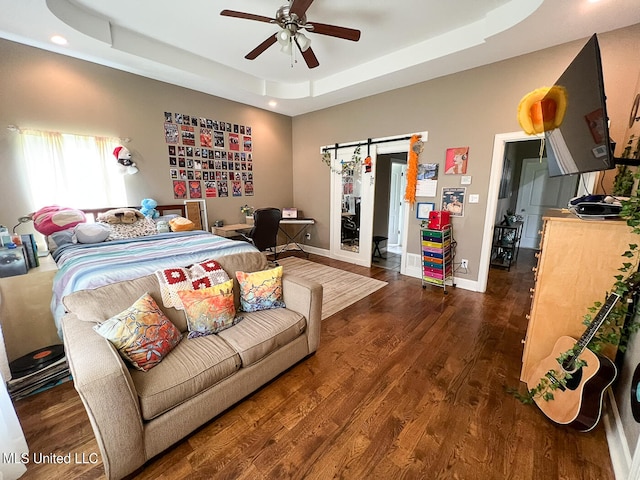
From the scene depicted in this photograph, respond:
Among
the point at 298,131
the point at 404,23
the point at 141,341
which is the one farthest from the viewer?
the point at 298,131

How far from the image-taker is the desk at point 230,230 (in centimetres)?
426

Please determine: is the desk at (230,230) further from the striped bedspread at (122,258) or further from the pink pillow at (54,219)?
the pink pillow at (54,219)

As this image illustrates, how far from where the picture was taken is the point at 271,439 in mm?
1454

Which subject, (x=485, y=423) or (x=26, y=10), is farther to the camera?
(x=26, y=10)

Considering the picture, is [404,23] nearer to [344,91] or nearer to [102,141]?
[344,91]

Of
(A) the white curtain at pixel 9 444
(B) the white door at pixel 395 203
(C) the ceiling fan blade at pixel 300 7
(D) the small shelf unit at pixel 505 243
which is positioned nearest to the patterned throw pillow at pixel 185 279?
(A) the white curtain at pixel 9 444

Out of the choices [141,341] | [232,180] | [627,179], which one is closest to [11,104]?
[232,180]

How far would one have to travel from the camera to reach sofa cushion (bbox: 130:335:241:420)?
4.11ft

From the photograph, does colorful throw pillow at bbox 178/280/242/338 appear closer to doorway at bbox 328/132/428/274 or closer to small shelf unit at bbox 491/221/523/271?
doorway at bbox 328/132/428/274

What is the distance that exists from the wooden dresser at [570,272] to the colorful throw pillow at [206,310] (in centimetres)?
211

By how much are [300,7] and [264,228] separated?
9.29 ft

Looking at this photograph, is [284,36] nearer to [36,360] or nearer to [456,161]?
[456,161]

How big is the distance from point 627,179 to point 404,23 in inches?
92.9

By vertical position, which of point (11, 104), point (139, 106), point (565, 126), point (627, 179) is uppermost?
point (139, 106)
